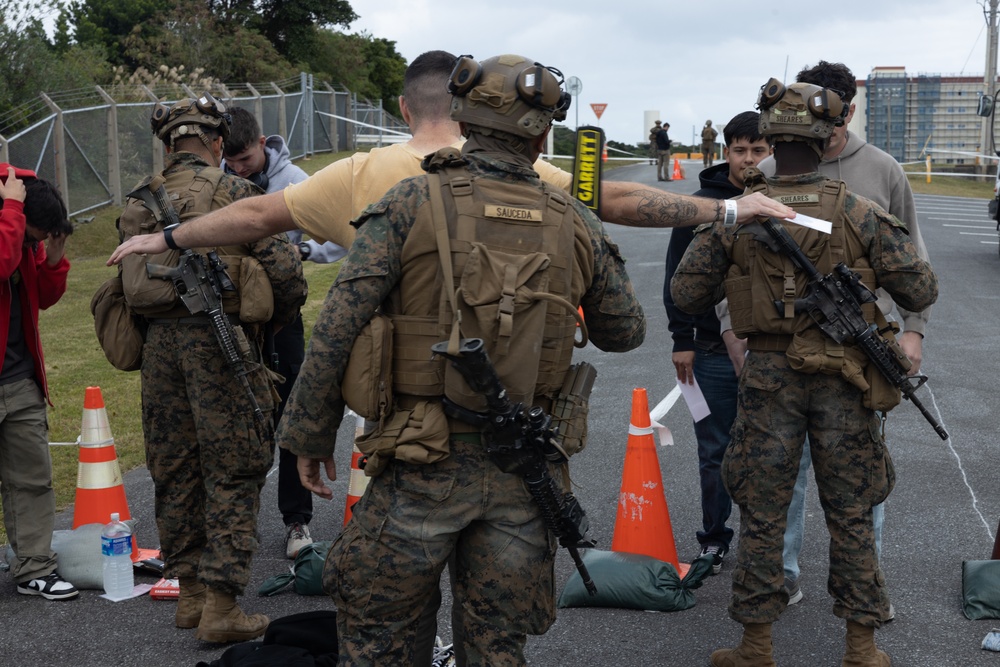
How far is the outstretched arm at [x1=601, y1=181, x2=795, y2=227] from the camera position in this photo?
395cm

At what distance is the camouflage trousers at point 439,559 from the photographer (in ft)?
10.5

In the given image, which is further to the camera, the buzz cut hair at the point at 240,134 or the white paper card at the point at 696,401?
the buzz cut hair at the point at 240,134

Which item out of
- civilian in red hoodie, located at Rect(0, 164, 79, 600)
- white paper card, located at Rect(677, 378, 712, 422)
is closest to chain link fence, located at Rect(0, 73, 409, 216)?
civilian in red hoodie, located at Rect(0, 164, 79, 600)

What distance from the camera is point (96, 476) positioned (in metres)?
5.85

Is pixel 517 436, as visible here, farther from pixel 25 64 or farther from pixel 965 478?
pixel 25 64

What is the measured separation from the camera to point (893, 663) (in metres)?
4.54

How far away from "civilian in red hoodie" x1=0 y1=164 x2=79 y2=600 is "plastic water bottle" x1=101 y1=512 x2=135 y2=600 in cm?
22

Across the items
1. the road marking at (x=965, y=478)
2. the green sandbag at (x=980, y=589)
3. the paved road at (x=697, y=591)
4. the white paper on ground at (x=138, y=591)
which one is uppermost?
the green sandbag at (x=980, y=589)

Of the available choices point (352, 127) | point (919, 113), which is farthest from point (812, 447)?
point (919, 113)

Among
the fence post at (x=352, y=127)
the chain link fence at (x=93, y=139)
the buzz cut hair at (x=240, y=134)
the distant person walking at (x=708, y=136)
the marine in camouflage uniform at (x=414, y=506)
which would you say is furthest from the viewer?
the distant person walking at (x=708, y=136)

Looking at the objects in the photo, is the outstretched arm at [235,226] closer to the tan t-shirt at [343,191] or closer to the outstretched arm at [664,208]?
the tan t-shirt at [343,191]

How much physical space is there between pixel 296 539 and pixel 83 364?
6.47 m

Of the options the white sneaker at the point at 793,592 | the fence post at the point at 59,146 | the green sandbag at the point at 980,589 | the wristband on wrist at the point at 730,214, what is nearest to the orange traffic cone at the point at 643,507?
the white sneaker at the point at 793,592

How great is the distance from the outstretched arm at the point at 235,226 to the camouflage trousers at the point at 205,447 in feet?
2.67
